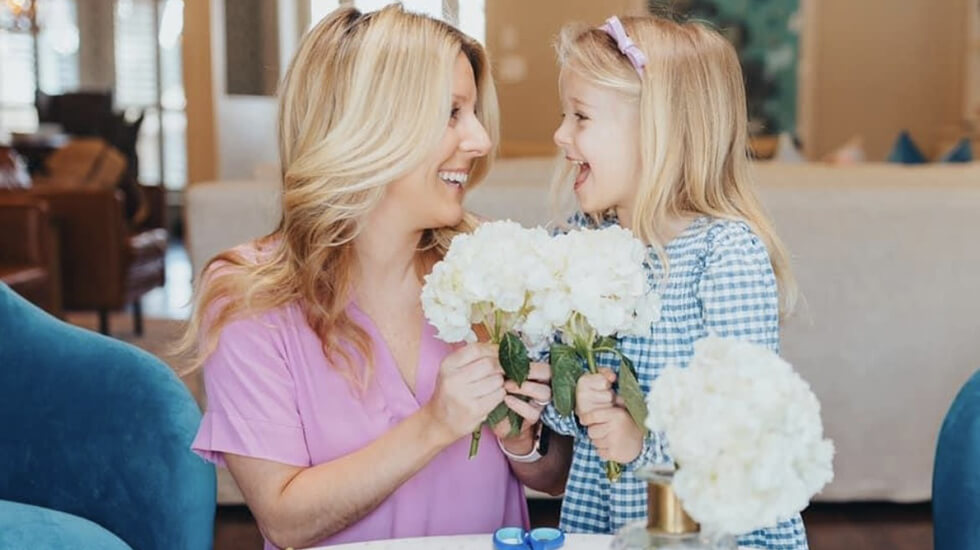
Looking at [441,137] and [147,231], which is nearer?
[441,137]

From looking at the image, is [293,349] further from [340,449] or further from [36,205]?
[36,205]

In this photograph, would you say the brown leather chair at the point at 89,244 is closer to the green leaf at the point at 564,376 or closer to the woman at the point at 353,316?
the woman at the point at 353,316

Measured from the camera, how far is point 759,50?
8266 millimetres

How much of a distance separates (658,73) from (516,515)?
68 cm

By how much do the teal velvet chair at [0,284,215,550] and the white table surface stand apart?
433 mm

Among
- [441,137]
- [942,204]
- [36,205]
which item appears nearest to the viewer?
[441,137]

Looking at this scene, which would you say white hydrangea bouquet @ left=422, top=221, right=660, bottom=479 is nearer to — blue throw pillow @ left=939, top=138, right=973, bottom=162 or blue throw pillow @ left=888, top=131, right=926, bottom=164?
blue throw pillow @ left=939, top=138, right=973, bottom=162

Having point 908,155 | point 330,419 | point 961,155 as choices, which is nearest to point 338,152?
point 330,419

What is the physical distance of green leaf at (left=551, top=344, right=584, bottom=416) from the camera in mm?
1188

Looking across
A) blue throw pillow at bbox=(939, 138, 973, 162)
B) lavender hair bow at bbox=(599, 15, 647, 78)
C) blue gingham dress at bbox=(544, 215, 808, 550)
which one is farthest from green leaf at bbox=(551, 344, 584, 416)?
blue throw pillow at bbox=(939, 138, 973, 162)

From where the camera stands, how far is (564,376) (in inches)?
46.9

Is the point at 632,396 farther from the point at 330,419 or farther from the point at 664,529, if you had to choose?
the point at 330,419

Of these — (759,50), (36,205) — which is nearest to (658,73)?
(36,205)

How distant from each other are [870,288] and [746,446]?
8.18 ft
